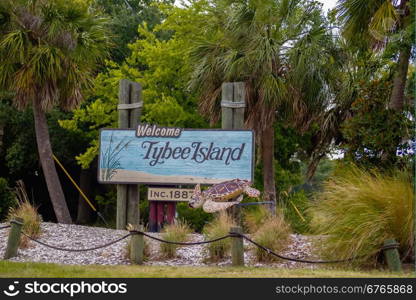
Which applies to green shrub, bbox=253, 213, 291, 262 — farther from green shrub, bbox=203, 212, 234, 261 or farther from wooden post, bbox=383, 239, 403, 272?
wooden post, bbox=383, 239, 403, 272

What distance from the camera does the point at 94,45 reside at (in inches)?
613

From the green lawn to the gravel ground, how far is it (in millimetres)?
879

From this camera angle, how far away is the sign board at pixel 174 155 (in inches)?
521

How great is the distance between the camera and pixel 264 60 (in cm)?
1553

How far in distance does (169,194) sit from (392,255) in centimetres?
598

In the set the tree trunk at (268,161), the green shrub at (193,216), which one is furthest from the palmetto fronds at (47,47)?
the green shrub at (193,216)

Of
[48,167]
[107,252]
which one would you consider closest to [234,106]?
[107,252]

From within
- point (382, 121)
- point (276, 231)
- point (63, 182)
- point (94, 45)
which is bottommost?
point (63, 182)

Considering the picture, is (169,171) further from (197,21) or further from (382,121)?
(197,21)

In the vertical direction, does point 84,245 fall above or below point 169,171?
below

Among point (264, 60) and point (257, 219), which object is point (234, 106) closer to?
point (264, 60)

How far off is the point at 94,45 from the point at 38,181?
13.3 metres

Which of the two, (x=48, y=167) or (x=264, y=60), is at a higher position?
(x=264, y=60)

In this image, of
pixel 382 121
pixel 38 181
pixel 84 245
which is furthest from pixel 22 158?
pixel 382 121
